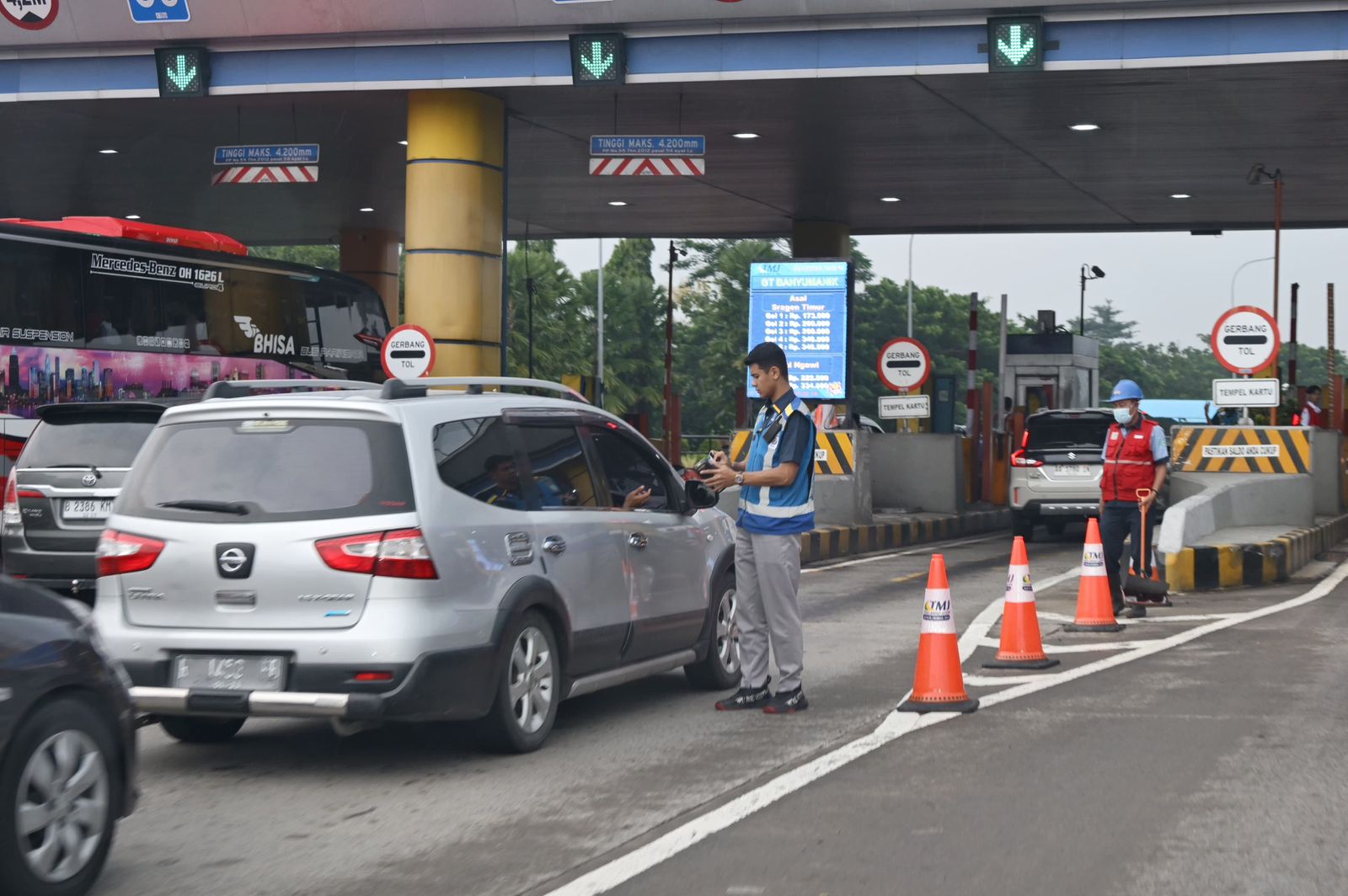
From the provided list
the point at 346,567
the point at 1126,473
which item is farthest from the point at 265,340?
the point at 346,567

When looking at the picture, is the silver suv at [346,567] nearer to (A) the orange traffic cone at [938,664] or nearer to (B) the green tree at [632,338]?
(A) the orange traffic cone at [938,664]

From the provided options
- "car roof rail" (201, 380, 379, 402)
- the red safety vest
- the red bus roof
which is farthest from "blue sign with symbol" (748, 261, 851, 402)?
"car roof rail" (201, 380, 379, 402)

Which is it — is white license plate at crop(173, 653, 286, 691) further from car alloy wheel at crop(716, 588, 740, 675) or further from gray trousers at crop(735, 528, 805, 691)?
car alloy wheel at crop(716, 588, 740, 675)

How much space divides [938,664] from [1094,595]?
4045mm

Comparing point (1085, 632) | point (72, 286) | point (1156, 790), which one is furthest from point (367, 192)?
point (1156, 790)

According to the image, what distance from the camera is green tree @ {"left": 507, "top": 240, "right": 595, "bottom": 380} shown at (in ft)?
273

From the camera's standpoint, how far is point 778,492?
8.73 metres

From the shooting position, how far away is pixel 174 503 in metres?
7.23

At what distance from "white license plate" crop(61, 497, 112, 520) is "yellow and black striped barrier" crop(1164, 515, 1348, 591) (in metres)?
9.31

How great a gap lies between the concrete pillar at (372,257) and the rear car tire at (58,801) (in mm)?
30463

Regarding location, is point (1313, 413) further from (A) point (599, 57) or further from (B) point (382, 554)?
(B) point (382, 554)

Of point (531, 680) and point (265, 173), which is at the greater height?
point (265, 173)

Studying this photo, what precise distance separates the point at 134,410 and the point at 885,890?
348 inches

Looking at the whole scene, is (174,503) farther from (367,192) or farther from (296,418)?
Answer: (367,192)
